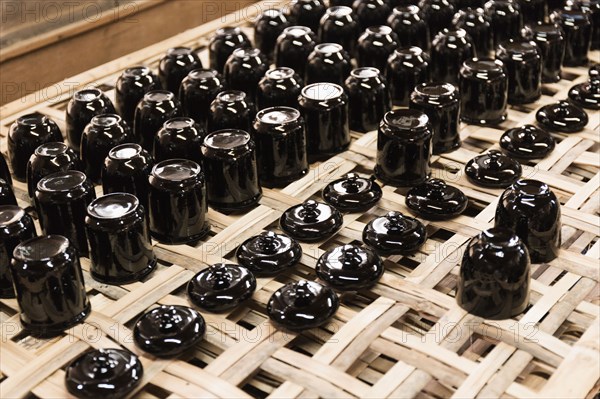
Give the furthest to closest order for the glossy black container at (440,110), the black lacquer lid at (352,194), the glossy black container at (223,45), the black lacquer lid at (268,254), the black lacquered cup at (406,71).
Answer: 1. the glossy black container at (223,45)
2. the black lacquered cup at (406,71)
3. the glossy black container at (440,110)
4. the black lacquer lid at (352,194)
5. the black lacquer lid at (268,254)

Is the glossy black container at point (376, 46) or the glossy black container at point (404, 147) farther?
the glossy black container at point (376, 46)

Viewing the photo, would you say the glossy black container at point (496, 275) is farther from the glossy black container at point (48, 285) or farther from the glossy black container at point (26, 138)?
the glossy black container at point (26, 138)

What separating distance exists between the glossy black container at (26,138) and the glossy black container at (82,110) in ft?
0.15

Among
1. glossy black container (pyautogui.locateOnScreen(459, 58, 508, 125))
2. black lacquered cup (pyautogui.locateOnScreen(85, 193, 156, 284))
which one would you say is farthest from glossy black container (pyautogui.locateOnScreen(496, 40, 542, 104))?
black lacquered cup (pyautogui.locateOnScreen(85, 193, 156, 284))

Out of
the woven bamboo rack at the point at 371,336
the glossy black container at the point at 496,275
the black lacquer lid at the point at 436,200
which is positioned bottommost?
the woven bamboo rack at the point at 371,336

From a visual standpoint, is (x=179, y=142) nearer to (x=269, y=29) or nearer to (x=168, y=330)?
(x=168, y=330)

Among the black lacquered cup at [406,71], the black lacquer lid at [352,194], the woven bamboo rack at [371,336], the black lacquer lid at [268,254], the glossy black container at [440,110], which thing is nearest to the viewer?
the woven bamboo rack at [371,336]

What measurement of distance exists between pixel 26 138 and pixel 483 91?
0.57 metres

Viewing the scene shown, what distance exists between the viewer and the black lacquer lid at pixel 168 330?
0.73m

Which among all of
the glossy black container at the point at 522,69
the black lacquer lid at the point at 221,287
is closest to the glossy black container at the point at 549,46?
the glossy black container at the point at 522,69

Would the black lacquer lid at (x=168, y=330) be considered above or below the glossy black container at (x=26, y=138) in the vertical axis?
below

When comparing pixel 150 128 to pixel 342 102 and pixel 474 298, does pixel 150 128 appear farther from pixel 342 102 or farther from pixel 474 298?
pixel 474 298

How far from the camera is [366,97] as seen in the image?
1103 millimetres

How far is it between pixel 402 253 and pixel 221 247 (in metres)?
0.18
